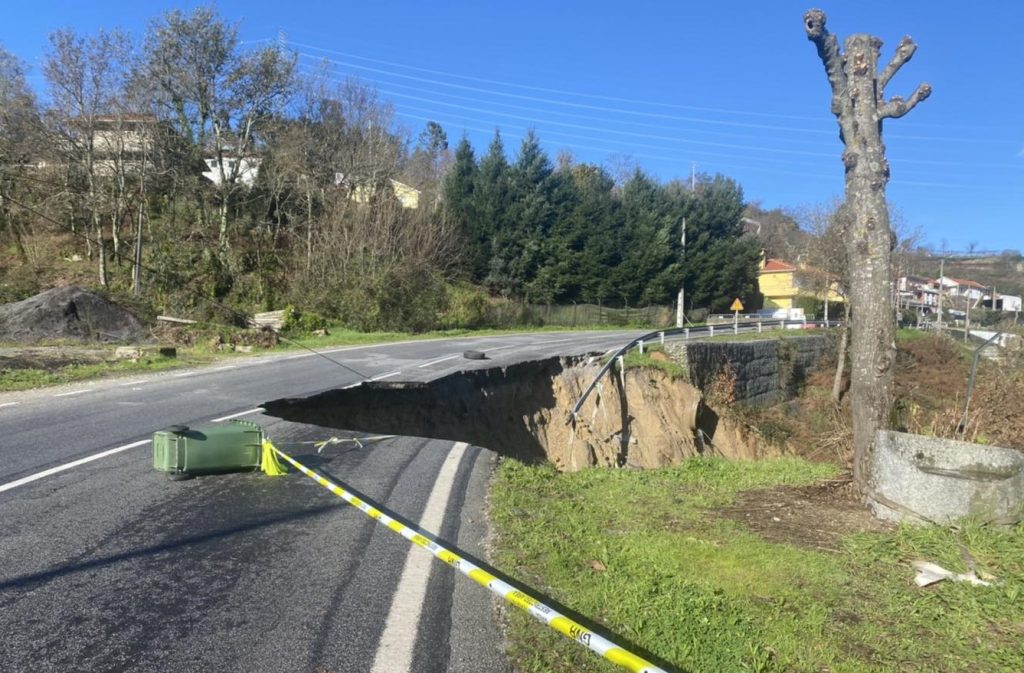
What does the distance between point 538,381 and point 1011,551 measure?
1313 centimetres

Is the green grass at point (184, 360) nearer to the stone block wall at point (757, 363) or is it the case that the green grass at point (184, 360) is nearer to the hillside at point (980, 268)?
the stone block wall at point (757, 363)

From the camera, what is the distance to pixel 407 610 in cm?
353

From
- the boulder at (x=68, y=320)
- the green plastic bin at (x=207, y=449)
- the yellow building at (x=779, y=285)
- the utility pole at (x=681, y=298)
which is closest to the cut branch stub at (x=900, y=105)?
the green plastic bin at (x=207, y=449)

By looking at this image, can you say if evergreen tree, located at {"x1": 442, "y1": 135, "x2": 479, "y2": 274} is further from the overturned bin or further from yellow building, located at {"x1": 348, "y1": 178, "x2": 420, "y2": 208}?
the overturned bin

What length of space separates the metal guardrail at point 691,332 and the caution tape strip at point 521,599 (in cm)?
1124

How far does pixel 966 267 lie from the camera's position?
45.4m

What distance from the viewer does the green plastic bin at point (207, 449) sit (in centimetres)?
566

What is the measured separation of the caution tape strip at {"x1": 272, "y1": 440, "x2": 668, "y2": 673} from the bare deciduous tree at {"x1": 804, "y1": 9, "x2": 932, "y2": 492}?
3.98 m

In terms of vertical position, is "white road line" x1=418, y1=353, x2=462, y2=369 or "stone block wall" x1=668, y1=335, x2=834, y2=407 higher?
"white road line" x1=418, y1=353, x2=462, y2=369

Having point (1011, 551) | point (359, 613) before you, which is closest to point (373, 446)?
point (359, 613)

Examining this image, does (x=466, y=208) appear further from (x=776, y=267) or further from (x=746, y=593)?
(x=746, y=593)

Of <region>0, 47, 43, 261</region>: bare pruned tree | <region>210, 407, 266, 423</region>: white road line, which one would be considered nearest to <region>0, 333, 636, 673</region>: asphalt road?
<region>210, 407, 266, 423</region>: white road line

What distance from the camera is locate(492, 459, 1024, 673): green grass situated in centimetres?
327

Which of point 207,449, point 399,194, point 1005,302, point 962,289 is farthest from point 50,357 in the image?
Result: point 962,289
